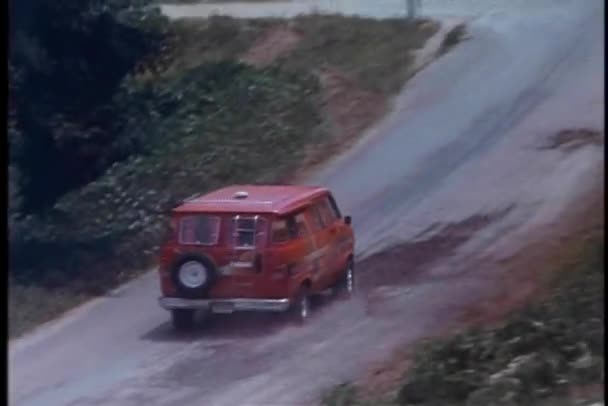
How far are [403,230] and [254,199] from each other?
0.48 m

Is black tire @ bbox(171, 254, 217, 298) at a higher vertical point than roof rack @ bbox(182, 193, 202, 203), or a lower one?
lower

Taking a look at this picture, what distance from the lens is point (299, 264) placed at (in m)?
4.71

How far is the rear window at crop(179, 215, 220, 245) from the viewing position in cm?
471

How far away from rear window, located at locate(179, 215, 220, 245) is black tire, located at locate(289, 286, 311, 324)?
315 millimetres

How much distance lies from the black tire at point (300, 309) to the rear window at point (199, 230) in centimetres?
31

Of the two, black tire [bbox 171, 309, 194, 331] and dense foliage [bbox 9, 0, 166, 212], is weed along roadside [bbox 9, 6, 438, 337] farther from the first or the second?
black tire [bbox 171, 309, 194, 331]

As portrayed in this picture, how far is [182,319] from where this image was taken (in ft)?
15.6

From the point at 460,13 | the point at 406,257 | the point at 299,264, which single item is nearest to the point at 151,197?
the point at 299,264

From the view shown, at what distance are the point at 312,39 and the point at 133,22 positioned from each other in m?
0.60

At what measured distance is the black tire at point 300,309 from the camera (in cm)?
473

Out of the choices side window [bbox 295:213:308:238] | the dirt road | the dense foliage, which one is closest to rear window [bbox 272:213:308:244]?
side window [bbox 295:213:308:238]

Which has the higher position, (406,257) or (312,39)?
(312,39)

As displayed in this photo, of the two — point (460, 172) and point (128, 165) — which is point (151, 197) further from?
point (460, 172)

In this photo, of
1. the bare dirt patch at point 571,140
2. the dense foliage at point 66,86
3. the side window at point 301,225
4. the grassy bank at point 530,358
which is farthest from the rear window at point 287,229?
the bare dirt patch at point 571,140
